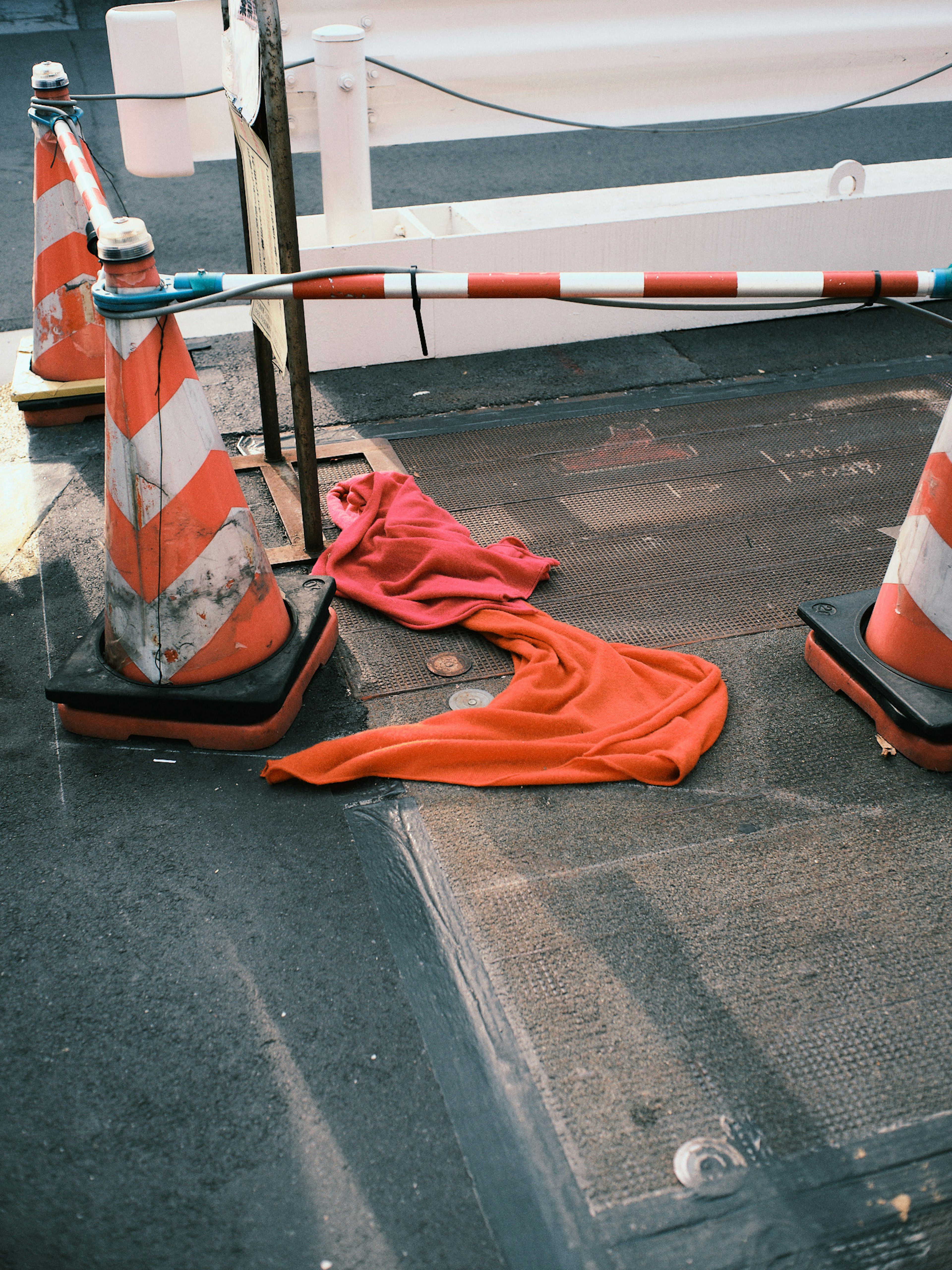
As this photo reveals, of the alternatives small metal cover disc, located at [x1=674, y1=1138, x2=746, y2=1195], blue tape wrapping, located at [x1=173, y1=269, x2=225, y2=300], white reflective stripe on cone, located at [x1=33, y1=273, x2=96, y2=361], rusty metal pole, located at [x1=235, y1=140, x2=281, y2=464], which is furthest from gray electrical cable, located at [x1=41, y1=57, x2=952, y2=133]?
small metal cover disc, located at [x1=674, y1=1138, x2=746, y2=1195]

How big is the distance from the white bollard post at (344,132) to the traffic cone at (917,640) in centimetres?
301

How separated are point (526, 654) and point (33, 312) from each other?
9.70ft

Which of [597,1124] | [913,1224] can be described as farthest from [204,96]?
[913,1224]

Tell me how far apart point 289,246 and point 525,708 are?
157 cm

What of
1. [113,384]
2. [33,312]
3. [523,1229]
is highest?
[113,384]

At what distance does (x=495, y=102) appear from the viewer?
213 inches

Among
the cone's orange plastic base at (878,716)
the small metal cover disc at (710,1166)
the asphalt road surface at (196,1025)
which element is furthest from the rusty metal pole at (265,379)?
the small metal cover disc at (710,1166)

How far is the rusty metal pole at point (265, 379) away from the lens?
361 cm

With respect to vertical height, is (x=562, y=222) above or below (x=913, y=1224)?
above

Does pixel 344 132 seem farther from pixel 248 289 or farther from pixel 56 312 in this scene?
pixel 248 289

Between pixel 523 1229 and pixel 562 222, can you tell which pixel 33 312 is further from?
pixel 523 1229

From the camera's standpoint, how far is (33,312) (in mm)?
4523

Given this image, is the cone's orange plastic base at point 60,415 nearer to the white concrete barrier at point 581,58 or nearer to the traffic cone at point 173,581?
the white concrete barrier at point 581,58

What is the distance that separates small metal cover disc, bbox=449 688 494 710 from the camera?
9.66ft
